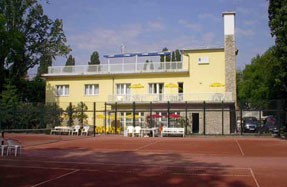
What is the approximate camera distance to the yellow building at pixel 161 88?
37.9 meters

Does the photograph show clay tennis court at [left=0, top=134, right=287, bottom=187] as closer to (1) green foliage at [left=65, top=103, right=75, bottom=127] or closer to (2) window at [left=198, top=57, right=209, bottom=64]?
(1) green foliage at [left=65, top=103, right=75, bottom=127]

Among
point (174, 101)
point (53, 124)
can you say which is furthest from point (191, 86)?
point (53, 124)

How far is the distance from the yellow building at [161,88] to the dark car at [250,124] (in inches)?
64.0

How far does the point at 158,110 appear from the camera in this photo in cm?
3931

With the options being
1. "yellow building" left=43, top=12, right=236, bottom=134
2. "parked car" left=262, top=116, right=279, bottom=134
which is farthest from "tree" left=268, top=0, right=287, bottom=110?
"yellow building" left=43, top=12, right=236, bottom=134

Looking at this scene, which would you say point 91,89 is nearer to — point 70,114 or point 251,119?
point 70,114

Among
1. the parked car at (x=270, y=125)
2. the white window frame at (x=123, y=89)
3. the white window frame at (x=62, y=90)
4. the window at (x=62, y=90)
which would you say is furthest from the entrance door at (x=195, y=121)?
the window at (x=62, y=90)

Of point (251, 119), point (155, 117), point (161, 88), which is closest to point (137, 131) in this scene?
point (155, 117)

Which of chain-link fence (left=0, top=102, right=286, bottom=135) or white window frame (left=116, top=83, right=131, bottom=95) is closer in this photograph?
chain-link fence (left=0, top=102, right=286, bottom=135)

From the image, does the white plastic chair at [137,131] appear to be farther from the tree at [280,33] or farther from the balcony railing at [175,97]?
the tree at [280,33]

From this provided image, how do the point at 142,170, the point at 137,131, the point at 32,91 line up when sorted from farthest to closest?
the point at 32,91, the point at 137,131, the point at 142,170

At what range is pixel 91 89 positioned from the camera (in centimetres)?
4578

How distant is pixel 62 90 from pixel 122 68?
7980 mm

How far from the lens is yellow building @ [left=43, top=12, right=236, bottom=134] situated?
124 ft
